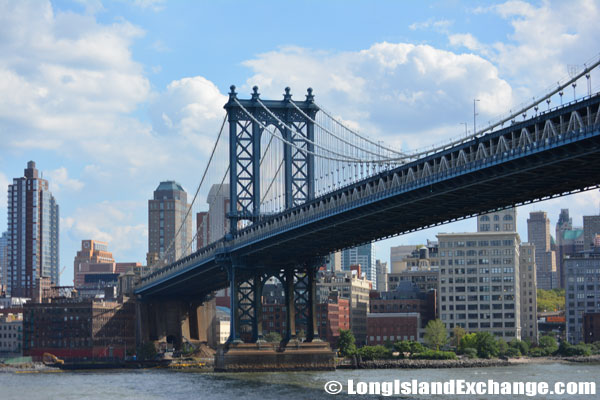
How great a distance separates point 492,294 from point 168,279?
196 ft

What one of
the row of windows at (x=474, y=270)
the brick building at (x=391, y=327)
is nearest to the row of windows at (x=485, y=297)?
the row of windows at (x=474, y=270)

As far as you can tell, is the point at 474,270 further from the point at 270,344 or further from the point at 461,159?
the point at 461,159

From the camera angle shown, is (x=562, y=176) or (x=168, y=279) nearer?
(x=562, y=176)

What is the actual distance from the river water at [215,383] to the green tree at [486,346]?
23410 millimetres

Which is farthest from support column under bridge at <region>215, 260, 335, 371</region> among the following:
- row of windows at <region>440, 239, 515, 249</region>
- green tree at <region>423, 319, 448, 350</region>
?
row of windows at <region>440, 239, 515, 249</region>

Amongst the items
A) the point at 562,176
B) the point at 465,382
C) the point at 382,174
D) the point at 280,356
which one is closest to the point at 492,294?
the point at 280,356

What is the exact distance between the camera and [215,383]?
97.7 meters

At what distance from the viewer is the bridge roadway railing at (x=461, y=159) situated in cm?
6101

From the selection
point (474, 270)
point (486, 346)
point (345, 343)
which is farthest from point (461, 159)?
point (474, 270)

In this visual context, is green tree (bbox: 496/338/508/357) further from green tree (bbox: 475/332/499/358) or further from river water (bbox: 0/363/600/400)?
river water (bbox: 0/363/600/400)

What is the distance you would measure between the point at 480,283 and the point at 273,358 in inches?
2813

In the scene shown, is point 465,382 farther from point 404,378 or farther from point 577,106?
point 577,106

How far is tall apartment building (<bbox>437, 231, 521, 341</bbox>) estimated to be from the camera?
178 m

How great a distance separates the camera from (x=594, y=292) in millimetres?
193250
